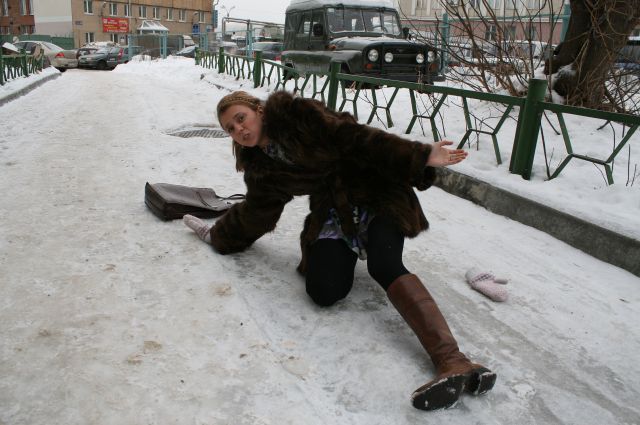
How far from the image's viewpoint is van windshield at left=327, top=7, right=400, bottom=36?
10.4 meters

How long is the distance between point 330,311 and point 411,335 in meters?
0.40

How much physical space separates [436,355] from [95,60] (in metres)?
27.2

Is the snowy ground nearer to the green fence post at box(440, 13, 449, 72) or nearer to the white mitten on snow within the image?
the white mitten on snow

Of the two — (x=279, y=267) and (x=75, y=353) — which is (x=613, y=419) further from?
(x=75, y=353)

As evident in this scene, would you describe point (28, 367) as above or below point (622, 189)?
below

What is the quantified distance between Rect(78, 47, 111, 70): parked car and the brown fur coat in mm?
26038

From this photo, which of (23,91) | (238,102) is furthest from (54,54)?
(238,102)

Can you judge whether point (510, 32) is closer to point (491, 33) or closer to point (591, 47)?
point (491, 33)

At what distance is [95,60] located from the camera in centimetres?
2561

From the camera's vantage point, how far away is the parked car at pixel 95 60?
25438mm

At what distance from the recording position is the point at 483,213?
421 centimetres

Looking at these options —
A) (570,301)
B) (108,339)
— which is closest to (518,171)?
(570,301)

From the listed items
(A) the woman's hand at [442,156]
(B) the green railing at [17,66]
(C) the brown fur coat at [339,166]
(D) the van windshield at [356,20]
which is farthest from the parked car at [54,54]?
(A) the woman's hand at [442,156]

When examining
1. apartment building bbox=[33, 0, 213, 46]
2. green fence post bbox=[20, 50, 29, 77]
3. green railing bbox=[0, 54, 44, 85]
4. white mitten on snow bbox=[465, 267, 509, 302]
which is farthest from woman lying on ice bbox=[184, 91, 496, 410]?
apartment building bbox=[33, 0, 213, 46]
